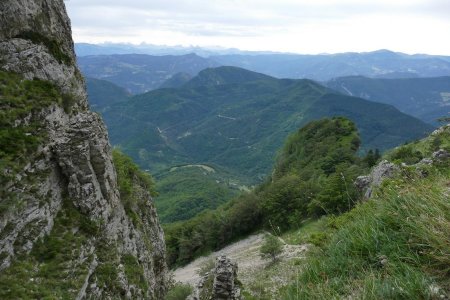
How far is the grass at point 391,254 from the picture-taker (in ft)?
18.3

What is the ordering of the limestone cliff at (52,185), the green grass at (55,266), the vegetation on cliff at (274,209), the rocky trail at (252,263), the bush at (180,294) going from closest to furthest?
the green grass at (55,266)
the limestone cliff at (52,185)
the bush at (180,294)
the rocky trail at (252,263)
the vegetation on cliff at (274,209)

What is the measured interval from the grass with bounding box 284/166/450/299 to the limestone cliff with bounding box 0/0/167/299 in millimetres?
14309

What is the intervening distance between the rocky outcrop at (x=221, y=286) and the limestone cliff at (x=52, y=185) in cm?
504

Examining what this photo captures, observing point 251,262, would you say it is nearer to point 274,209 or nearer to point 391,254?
point 274,209

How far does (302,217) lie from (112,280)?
50236 mm

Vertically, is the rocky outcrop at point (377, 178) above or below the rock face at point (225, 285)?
above

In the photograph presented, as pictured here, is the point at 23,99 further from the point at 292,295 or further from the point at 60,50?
the point at 292,295

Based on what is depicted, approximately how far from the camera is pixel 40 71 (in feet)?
84.6

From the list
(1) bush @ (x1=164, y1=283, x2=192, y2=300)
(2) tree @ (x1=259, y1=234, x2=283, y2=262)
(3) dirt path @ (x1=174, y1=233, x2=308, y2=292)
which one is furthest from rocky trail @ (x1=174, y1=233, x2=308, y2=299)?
(1) bush @ (x1=164, y1=283, x2=192, y2=300)

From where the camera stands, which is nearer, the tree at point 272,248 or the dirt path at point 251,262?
the dirt path at point 251,262

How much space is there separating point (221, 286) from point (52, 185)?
1142 centimetres

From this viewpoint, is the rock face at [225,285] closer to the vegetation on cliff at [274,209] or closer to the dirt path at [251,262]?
the dirt path at [251,262]

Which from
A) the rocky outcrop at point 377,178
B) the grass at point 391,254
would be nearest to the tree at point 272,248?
the rocky outcrop at point 377,178

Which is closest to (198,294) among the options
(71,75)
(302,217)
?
(71,75)
